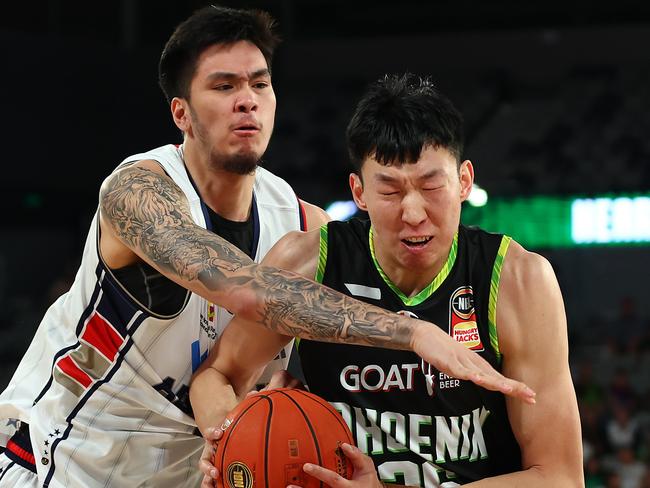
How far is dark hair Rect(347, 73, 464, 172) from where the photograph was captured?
282 centimetres

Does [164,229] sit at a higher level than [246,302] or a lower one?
higher

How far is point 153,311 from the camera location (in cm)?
328

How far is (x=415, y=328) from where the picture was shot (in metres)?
2.36

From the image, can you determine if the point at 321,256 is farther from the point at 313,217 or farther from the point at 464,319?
the point at 313,217

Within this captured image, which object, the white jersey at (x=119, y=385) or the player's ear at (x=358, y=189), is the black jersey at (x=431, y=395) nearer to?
the player's ear at (x=358, y=189)

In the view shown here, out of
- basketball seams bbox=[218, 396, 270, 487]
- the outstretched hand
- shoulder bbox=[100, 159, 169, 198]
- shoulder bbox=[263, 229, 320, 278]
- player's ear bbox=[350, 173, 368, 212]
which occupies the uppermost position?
shoulder bbox=[100, 159, 169, 198]

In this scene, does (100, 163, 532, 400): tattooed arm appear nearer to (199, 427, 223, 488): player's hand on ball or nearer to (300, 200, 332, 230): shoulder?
(199, 427, 223, 488): player's hand on ball

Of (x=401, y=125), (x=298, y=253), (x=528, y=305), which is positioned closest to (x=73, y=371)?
(x=298, y=253)

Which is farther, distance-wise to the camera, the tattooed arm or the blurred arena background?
the blurred arena background

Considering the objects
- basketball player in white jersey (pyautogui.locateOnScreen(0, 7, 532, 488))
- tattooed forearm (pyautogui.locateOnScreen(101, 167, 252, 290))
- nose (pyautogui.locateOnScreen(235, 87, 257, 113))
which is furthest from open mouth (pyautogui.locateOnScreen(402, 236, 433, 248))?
nose (pyautogui.locateOnScreen(235, 87, 257, 113))

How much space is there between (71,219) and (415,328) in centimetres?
1447

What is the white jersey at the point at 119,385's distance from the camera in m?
3.33

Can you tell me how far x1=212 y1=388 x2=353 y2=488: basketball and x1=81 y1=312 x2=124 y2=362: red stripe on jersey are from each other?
2.54ft

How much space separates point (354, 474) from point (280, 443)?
21 centimetres
